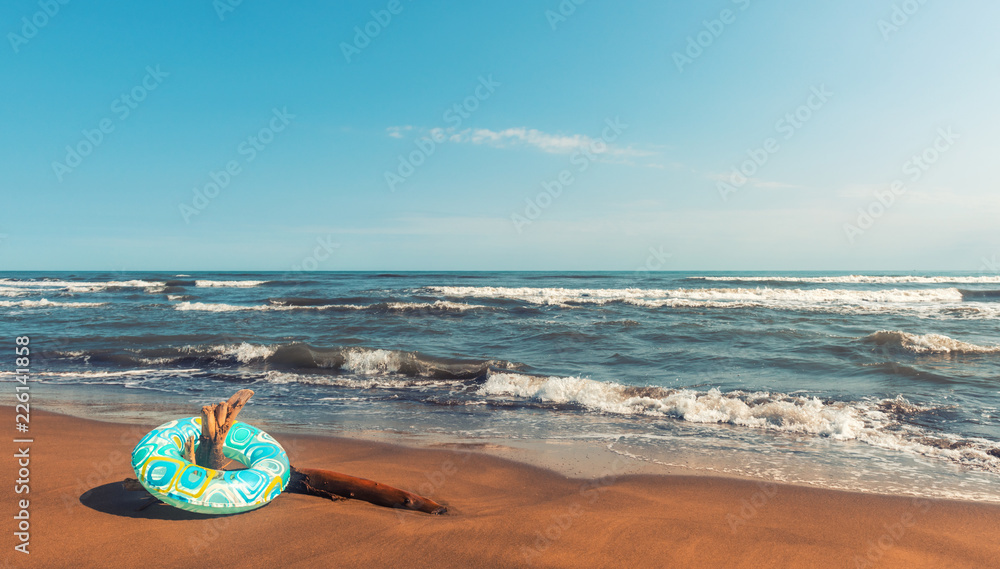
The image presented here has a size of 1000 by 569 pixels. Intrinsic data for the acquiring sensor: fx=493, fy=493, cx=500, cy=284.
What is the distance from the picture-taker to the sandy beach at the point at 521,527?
3027mm

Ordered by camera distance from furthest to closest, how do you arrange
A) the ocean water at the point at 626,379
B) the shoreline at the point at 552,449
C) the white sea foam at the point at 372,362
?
the white sea foam at the point at 372,362 → the ocean water at the point at 626,379 → the shoreline at the point at 552,449

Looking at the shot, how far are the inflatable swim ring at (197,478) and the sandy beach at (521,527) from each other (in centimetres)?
17

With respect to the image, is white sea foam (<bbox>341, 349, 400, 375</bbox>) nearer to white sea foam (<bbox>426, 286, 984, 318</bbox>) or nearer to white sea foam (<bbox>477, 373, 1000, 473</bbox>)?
white sea foam (<bbox>477, 373, 1000, 473</bbox>)

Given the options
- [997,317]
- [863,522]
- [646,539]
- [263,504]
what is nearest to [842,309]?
[997,317]

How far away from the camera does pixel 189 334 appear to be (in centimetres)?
1381

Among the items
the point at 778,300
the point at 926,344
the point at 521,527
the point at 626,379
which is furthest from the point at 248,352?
the point at 778,300

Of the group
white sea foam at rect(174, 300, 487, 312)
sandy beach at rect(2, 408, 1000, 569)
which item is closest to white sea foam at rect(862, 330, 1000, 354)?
sandy beach at rect(2, 408, 1000, 569)

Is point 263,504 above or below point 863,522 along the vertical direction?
above

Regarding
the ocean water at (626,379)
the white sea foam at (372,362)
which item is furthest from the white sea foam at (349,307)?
the white sea foam at (372,362)

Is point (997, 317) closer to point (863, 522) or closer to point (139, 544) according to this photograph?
A: point (863, 522)

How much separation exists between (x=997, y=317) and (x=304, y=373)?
23.6 metres

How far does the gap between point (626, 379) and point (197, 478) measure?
7.30m

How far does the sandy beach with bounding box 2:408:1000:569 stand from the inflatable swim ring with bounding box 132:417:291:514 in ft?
0.57

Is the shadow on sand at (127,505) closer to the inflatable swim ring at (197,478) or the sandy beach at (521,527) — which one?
the sandy beach at (521,527)
